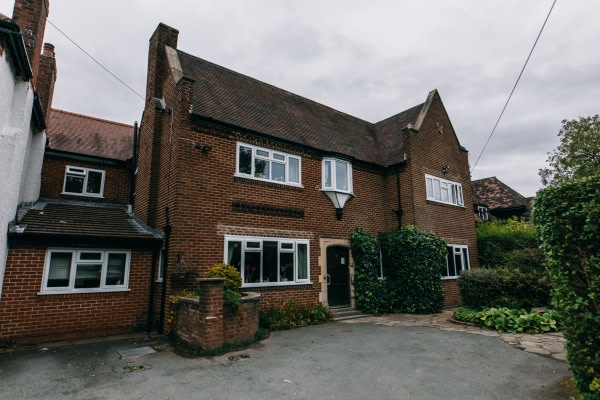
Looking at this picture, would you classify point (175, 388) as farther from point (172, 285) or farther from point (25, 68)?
point (25, 68)

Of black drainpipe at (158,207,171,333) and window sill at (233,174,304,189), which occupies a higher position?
window sill at (233,174,304,189)

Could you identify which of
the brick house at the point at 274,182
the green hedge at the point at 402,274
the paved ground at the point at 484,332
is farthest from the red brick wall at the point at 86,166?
the paved ground at the point at 484,332

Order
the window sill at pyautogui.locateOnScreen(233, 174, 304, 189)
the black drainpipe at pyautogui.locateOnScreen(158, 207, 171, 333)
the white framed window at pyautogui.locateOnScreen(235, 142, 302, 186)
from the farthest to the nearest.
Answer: the white framed window at pyautogui.locateOnScreen(235, 142, 302, 186), the window sill at pyautogui.locateOnScreen(233, 174, 304, 189), the black drainpipe at pyautogui.locateOnScreen(158, 207, 171, 333)

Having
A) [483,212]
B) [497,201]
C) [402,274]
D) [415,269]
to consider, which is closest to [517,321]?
[415,269]

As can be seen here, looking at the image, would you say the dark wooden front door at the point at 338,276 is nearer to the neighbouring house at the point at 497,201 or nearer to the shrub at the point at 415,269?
the shrub at the point at 415,269

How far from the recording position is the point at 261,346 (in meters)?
7.65

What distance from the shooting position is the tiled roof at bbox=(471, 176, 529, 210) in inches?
1030

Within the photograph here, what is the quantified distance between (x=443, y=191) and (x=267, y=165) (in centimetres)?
907

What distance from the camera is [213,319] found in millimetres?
7148

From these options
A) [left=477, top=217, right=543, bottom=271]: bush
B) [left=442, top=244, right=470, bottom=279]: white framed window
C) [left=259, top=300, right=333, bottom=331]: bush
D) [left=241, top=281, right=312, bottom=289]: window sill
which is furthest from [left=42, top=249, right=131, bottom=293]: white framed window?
[left=477, top=217, right=543, bottom=271]: bush

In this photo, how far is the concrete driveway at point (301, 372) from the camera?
501 cm

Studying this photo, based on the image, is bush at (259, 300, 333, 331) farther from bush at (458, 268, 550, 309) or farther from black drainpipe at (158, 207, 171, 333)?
bush at (458, 268, 550, 309)

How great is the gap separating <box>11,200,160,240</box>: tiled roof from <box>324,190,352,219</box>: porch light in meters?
6.08

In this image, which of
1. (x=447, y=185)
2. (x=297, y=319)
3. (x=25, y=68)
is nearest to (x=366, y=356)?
(x=297, y=319)
